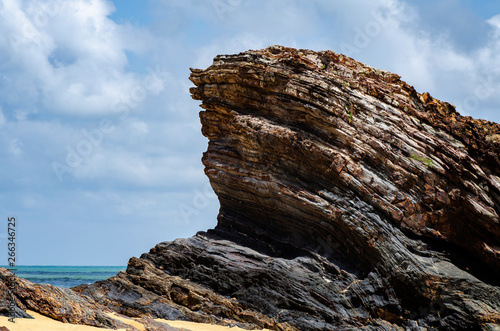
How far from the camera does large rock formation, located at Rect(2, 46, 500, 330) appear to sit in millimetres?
18062

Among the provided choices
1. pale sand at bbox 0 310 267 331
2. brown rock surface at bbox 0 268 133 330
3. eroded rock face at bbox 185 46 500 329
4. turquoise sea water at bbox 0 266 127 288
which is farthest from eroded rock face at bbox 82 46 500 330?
turquoise sea water at bbox 0 266 127 288

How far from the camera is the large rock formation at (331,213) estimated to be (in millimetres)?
18062

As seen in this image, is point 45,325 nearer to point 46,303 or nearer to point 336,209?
point 46,303

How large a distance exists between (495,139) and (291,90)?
29.8 feet

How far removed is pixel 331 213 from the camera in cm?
1941

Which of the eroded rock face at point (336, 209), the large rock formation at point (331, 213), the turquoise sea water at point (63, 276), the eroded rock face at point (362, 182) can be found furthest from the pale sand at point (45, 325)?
the turquoise sea water at point (63, 276)

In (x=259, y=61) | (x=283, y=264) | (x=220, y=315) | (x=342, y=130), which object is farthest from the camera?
(x=259, y=61)

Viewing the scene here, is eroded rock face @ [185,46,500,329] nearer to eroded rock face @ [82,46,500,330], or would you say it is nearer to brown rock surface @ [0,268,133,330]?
eroded rock face @ [82,46,500,330]

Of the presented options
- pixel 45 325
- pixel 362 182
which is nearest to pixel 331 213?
pixel 362 182

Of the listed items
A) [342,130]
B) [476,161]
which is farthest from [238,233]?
[476,161]

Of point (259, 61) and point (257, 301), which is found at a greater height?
point (259, 61)

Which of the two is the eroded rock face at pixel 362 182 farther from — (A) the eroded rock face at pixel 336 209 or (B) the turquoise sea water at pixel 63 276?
(B) the turquoise sea water at pixel 63 276

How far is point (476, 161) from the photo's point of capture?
67.5ft

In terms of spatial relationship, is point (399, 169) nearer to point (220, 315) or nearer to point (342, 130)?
point (342, 130)
